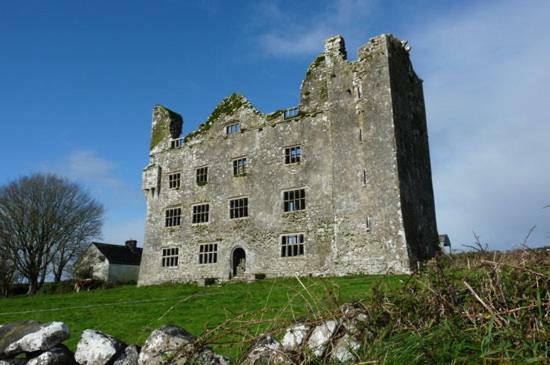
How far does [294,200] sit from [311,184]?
1.53m

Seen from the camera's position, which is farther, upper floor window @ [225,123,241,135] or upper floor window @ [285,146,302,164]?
upper floor window @ [225,123,241,135]

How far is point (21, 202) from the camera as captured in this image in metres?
46.4

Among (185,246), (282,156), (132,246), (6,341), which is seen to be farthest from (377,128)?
(132,246)

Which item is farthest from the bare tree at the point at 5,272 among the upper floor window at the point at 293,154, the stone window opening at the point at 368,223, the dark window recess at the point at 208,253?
the stone window opening at the point at 368,223

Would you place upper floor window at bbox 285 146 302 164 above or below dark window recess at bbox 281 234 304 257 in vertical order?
above

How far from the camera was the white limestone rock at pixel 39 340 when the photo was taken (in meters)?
7.20

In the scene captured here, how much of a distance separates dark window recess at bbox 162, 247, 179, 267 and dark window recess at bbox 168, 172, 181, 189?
4706mm

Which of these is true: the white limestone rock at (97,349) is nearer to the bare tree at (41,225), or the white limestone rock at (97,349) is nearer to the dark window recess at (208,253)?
the dark window recess at (208,253)

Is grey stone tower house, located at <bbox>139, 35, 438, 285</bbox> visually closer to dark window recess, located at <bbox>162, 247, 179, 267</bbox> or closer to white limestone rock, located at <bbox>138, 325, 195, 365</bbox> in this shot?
dark window recess, located at <bbox>162, 247, 179, 267</bbox>

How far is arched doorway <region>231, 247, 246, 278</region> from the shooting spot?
98.7 ft

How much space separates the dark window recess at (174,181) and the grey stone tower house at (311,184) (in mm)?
108

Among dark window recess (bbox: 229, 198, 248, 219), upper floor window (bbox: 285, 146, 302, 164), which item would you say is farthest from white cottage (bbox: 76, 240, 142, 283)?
upper floor window (bbox: 285, 146, 302, 164)

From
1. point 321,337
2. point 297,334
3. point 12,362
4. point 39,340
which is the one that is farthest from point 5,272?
point 321,337

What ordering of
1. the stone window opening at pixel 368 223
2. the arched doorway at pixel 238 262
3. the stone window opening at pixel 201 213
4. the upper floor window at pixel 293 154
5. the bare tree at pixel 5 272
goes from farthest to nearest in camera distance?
the bare tree at pixel 5 272 < the stone window opening at pixel 201 213 < the arched doorway at pixel 238 262 < the upper floor window at pixel 293 154 < the stone window opening at pixel 368 223
